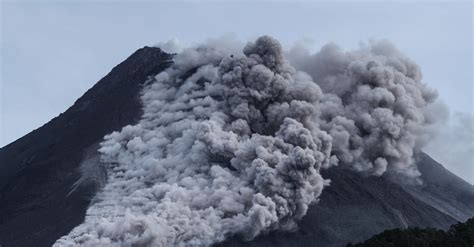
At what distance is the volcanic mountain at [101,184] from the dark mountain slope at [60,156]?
0.08 meters

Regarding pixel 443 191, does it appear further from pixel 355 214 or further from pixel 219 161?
pixel 219 161

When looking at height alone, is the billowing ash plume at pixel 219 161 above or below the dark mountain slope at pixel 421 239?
above

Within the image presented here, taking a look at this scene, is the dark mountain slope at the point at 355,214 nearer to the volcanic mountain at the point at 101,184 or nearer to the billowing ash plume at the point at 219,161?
the volcanic mountain at the point at 101,184

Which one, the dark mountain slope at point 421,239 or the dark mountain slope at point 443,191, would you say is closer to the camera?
the dark mountain slope at point 421,239

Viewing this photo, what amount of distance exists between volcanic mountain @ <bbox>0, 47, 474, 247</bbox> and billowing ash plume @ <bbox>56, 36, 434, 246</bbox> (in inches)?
45.8

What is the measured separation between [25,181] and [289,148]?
21.7 meters

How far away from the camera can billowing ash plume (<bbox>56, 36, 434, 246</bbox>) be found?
57469 mm

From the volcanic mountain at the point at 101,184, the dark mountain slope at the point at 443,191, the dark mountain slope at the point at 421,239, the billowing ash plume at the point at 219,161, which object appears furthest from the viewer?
the dark mountain slope at the point at 443,191

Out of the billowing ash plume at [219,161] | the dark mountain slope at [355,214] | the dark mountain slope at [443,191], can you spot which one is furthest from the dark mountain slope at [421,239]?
the dark mountain slope at [443,191]

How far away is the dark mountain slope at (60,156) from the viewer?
60.8 metres

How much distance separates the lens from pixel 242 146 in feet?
210

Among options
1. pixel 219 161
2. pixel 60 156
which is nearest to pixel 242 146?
pixel 219 161

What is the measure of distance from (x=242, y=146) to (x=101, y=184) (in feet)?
37.0

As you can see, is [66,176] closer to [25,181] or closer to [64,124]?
[25,181]
